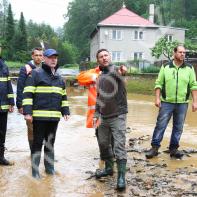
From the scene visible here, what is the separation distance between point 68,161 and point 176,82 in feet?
7.71

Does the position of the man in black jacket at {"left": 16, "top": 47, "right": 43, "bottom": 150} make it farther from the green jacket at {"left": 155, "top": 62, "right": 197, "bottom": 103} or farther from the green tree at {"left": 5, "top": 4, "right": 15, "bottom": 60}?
the green tree at {"left": 5, "top": 4, "right": 15, "bottom": 60}

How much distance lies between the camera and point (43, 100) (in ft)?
21.9

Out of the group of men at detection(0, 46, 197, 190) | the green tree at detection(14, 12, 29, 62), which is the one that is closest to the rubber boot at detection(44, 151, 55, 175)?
the group of men at detection(0, 46, 197, 190)

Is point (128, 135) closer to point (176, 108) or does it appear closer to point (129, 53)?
point (176, 108)

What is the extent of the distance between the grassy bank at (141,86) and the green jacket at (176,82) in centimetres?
1776

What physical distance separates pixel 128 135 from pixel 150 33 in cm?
4668

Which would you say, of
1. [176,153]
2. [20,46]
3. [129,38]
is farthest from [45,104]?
[20,46]

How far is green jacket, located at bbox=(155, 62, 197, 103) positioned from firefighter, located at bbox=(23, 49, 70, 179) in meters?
2.21

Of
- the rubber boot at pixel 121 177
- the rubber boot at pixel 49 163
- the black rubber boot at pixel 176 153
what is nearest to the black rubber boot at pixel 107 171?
the rubber boot at pixel 121 177

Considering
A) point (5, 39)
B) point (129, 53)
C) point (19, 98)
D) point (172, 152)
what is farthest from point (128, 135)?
point (5, 39)

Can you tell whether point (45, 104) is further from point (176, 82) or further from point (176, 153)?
point (176, 153)

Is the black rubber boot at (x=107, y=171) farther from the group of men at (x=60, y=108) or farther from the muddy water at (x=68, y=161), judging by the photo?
the muddy water at (x=68, y=161)

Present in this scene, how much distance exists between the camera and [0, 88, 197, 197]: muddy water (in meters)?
6.24

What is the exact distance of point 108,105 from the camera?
6.63 m
